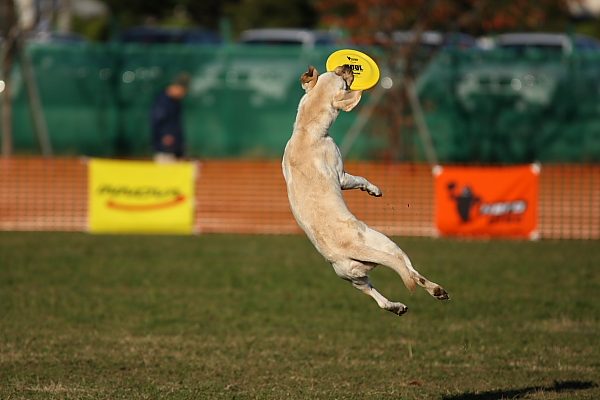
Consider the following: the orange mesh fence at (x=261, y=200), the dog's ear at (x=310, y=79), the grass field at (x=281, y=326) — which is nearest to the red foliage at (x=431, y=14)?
the orange mesh fence at (x=261, y=200)

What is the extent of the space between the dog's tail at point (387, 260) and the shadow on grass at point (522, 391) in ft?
5.60

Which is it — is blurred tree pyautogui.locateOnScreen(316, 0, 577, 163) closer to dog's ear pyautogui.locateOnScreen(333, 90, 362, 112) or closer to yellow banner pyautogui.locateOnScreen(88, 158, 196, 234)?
yellow banner pyautogui.locateOnScreen(88, 158, 196, 234)

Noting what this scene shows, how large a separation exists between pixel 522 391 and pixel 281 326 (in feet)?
9.44

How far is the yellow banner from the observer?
14414 mm

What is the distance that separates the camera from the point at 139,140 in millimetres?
22203

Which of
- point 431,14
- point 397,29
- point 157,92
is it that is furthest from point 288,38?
point 431,14

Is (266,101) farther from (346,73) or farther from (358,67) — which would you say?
(346,73)

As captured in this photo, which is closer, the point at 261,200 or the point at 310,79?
the point at 310,79

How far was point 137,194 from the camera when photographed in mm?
14406

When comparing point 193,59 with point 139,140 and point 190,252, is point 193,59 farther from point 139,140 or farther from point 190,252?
point 190,252

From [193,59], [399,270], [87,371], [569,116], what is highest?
[193,59]

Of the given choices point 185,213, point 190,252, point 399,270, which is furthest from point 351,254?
point 185,213

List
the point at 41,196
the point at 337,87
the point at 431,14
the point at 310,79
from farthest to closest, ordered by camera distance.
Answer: the point at 431,14 → the point at 41,196 → the point at 310,79 → the point at 337,87

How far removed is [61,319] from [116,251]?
3.86 metres
